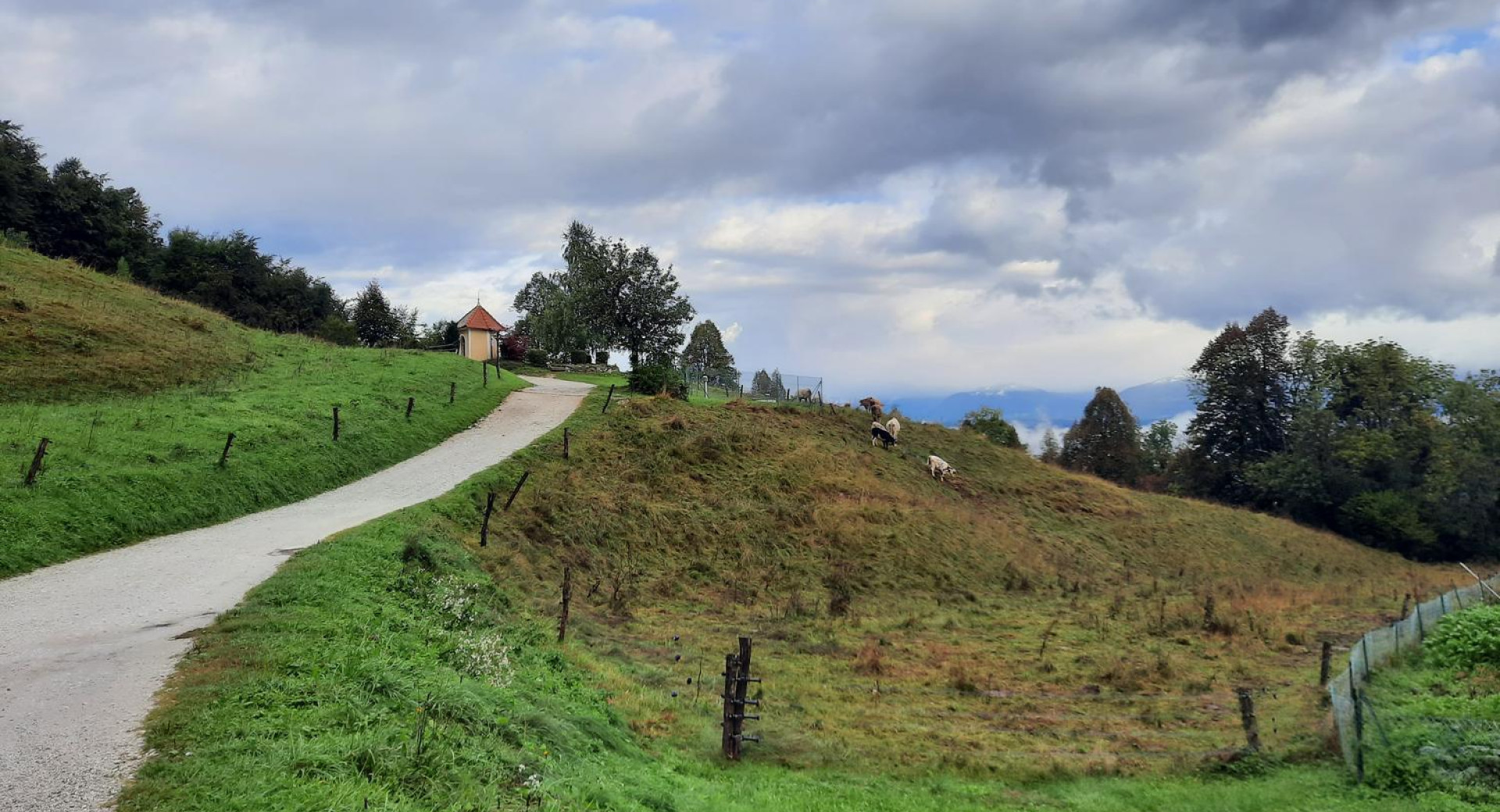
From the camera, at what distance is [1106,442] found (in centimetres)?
8375

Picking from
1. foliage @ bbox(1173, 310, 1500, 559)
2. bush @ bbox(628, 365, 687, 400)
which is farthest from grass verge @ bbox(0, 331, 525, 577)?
foliage @ bbox(1173, 310, 1500, 559)

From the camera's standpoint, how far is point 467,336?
190 ft

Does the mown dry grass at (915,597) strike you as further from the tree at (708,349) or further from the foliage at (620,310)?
the tree at (708,349)

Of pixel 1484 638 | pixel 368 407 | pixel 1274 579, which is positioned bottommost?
pixel 1274 579

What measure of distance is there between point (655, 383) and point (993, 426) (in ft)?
149

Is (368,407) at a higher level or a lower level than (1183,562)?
higher

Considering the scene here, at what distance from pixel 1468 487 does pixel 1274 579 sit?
105ft

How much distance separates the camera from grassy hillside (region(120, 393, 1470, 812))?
7301 millimetres

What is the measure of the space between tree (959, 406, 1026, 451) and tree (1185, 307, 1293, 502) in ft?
55.2

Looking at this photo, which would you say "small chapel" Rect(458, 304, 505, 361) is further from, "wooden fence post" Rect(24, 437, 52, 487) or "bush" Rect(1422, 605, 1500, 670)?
"bush" Rect(1422, 605, 1500, 670)

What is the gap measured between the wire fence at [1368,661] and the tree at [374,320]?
7281 centimetres

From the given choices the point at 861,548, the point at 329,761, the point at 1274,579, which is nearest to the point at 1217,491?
the point at 1274,579

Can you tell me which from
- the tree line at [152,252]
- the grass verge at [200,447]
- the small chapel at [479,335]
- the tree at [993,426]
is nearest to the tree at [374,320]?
the tree line at [152,252]

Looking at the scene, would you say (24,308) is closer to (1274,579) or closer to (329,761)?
(329,761)
